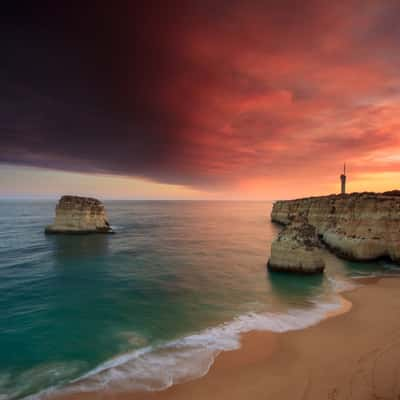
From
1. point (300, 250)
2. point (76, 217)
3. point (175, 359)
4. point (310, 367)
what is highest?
point (76, 217)

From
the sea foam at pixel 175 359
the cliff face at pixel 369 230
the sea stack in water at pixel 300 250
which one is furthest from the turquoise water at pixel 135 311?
the cliff face at pixel 369 230

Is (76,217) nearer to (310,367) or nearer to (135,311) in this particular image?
(135,311)

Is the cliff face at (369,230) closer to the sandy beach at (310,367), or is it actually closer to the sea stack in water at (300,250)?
the sea stack in water at (300,250)

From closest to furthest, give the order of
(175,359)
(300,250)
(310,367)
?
(310,367) < (175,359) < (300,250)

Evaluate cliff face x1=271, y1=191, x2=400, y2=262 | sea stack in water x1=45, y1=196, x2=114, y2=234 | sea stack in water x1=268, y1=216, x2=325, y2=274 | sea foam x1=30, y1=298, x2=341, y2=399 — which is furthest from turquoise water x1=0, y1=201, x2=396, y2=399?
sea stack in water x1=45, y1=196, x2=114, y2=234

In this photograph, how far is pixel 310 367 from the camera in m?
9.96

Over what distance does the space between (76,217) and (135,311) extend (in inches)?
1679

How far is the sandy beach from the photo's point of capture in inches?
339

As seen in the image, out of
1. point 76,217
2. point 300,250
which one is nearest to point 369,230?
point 300,250

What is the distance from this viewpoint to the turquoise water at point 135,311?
1032 centimetres

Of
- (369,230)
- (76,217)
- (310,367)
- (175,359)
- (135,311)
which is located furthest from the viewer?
(76,217)

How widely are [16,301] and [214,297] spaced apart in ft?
49.9

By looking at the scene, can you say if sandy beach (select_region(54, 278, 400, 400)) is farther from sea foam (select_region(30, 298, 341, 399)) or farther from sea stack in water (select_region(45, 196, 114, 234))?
sea stack in water (select_region(45, 196, 114, 234))

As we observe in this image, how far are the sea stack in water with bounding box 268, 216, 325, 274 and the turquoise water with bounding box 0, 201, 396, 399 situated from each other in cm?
116
